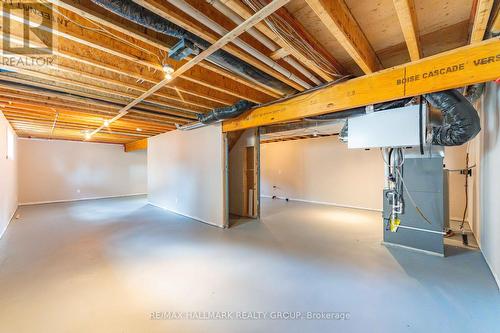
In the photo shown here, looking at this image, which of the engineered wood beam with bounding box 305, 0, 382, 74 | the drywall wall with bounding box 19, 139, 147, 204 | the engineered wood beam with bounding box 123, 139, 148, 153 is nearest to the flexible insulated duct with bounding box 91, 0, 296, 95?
the engineered wood beam with bounding box 305, 0, 382, 74

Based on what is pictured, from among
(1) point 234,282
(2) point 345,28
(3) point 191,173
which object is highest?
(2) point 345,28

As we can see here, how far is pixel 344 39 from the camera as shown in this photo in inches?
67.2

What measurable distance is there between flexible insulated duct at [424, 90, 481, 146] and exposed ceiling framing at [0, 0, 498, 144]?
0.49 m

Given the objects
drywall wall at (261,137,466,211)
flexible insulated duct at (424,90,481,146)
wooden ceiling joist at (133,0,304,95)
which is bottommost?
drywall wall at (261,137,466,211)

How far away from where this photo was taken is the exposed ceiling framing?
152 centimetres

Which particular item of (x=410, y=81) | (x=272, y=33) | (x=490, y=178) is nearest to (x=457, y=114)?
(x=410, y=81)

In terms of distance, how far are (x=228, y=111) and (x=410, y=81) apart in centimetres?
256

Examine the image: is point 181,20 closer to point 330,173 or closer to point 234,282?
point 234,282

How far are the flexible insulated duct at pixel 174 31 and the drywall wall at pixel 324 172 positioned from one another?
4782mm

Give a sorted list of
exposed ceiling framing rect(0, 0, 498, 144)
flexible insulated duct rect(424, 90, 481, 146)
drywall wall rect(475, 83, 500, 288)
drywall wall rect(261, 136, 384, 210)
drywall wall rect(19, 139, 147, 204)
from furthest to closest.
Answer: drywall wall rect(19, 139, 147, 204)
drywall wall rect(261, 136, 384, 210)
drywall wall rect(475, 83, 500, 288)
flexible insulated duct rect(424, 90, 481, 146)
exposed ceiling framing rect(0, 0, 498, 144)

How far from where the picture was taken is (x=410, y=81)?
7.00 ft

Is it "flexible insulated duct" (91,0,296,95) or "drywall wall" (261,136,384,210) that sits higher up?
"flexible insulated duct" (91,0,296,95)

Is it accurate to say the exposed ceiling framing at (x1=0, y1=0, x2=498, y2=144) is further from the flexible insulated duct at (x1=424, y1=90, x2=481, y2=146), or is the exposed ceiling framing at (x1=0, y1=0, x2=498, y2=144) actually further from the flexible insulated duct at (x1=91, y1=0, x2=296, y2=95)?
the flexible insulated duct at (x1=424, y1=90, x2=481, y2=146)

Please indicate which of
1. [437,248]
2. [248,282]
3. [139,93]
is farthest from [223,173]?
[437,248]
